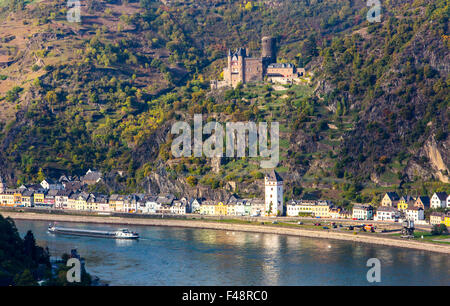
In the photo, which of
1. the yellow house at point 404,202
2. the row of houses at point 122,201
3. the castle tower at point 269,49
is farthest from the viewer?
the castle tower at point 269,49

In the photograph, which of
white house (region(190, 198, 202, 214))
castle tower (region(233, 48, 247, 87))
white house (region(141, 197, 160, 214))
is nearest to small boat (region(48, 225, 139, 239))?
white house (region(141, 197, 160, 214))

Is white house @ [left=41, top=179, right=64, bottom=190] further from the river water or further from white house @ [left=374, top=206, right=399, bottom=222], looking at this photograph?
white house @ [left=374, top=206, right=399, bottom=222]

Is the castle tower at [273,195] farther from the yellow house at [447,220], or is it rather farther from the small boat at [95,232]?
the yellow house at [447,220]

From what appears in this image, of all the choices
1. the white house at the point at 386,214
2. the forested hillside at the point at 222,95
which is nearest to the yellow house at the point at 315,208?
the forested hillside at the point at 222,95

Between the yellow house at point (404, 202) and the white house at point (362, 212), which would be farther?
the white house at point (362, 212)

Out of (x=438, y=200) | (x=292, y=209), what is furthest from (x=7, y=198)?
(x=438, y=200)

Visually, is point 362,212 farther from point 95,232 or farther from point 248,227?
point 95,232
